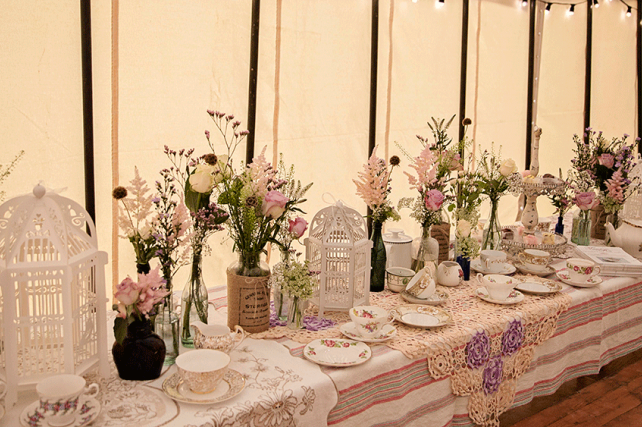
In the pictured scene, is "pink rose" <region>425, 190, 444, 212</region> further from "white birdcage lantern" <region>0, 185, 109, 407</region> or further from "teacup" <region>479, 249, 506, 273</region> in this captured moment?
"white birdcage lantern" <region>0, 185, 109, 407</region>

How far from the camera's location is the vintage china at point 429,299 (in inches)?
76.2

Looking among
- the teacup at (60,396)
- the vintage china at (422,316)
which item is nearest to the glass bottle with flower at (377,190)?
the vintage china at (422,316)

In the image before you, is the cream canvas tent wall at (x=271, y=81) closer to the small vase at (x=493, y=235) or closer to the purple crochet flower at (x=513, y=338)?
the small vase at (x=493, y=235)

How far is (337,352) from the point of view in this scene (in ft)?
5.08

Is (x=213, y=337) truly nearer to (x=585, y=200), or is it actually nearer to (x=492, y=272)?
(x=492, y=272)

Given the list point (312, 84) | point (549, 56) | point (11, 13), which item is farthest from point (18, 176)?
point (549, 56)

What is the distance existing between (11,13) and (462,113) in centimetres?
276

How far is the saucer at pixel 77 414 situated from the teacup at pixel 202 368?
0.20 metres

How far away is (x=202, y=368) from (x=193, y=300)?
26 cm

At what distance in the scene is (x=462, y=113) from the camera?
3.78 meters

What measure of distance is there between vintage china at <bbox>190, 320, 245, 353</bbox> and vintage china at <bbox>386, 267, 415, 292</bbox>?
0.79 meters

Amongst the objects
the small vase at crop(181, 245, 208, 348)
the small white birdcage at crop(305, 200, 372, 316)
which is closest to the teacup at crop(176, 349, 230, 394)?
the small vase at crop(181, 245, 208, 348)

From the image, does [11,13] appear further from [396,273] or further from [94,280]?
[396,273]

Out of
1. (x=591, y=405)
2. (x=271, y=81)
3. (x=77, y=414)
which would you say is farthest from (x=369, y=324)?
(x=271, y=81)
